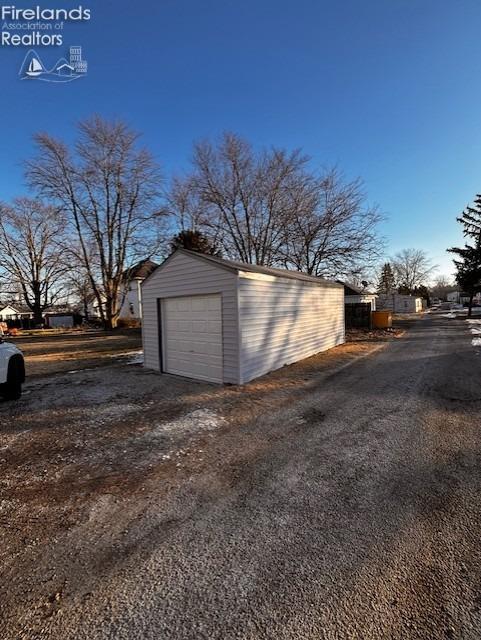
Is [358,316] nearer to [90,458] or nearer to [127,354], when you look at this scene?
[127,354]

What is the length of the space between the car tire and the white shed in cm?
316

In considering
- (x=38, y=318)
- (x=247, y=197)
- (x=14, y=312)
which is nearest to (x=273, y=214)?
(x=247, y=197)

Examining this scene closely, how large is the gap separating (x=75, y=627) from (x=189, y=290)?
6483mm

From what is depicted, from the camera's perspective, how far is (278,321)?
8461 mm

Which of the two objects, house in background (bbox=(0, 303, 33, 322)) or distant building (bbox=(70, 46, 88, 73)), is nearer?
distant building (bbox=(70, 46, 88, 73))

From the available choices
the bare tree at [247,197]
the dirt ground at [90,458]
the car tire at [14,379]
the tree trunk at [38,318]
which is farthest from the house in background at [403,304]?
the car tire at [14,379]

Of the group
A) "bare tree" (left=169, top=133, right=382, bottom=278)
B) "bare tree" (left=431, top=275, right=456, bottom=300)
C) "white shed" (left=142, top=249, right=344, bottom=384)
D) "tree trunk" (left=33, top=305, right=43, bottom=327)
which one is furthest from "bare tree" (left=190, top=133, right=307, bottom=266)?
"bare tree" (left=431, top=275, right=456, bottom=300)

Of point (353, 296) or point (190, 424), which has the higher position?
point (353, 296)

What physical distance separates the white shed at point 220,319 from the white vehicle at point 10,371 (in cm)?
319

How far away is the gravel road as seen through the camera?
164 centimetres

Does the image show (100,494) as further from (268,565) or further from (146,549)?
(268,565)

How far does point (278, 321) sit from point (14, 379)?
18.9ft

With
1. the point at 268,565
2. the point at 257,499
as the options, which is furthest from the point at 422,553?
the point at 257,499

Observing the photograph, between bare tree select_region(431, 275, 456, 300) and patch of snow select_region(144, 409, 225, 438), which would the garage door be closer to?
patch of snow select_region(144, 409, 225, 438)
